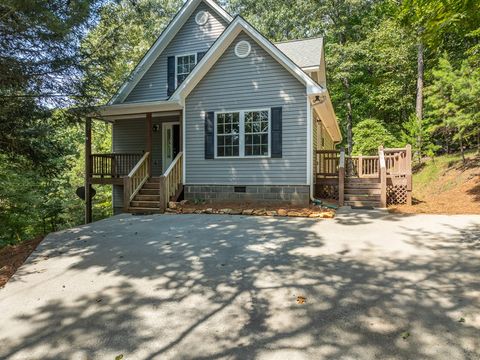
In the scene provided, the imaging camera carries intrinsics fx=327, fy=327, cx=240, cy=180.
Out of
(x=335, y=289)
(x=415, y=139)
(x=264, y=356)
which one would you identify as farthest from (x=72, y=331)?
(x=415, y=139)

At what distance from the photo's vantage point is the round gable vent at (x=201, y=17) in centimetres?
1240

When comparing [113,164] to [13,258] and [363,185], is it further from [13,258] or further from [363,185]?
[363,185]

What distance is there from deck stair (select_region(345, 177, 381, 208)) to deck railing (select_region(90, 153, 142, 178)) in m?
7.49

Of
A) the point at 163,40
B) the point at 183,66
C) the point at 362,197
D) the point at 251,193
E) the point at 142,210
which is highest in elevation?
the point at 163,40

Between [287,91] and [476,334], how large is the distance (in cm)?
825

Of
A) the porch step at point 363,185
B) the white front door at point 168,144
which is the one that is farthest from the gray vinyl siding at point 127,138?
the porch step at point 363,185

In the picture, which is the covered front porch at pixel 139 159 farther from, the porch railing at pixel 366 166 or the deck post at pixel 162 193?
the porch railing at pixel 366 166

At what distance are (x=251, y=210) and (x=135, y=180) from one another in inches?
159

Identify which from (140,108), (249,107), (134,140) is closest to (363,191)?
(249,107)

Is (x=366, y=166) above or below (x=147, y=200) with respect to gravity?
above

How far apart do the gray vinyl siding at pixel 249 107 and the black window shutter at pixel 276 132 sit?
0.14m

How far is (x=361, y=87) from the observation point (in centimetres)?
2288

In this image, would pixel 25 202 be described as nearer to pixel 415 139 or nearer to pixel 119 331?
pixel 119 331

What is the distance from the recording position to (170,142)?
12984 mm
